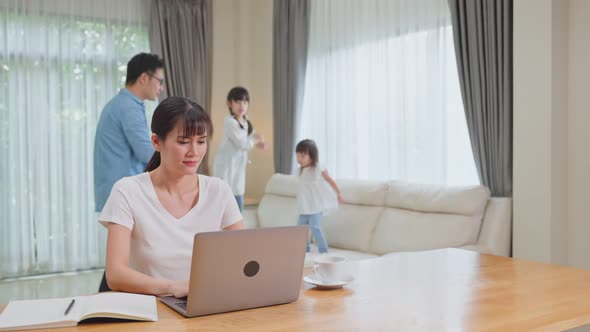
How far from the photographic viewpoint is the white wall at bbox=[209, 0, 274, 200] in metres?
6.10

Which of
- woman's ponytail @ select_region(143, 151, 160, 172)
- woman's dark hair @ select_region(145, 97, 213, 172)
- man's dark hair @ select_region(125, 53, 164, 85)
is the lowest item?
woman's ponytail @ select_region(143, 151, 160, 172)

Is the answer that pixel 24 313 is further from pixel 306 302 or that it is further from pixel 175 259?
pixel 306 302

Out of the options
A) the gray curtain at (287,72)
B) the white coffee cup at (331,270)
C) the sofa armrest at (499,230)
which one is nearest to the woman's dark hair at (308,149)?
the gray curtain at (287,72)

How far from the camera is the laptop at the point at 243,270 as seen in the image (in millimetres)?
1481

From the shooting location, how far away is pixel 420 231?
13.1 ft

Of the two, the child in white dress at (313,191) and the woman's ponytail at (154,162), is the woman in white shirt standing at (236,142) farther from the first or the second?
the woman's ponytail at (154,162)

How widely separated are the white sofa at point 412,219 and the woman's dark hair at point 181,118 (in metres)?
2.30

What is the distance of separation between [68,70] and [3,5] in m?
0.68

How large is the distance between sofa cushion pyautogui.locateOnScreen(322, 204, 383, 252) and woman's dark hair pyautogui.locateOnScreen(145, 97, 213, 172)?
2.59 m

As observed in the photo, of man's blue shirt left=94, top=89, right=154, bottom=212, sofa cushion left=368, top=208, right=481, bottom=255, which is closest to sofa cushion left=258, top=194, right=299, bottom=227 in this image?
sofa cushion left=368, top=208, right=481, bottom=255

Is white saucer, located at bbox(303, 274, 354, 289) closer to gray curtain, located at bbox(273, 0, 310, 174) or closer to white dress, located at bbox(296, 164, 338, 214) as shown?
white dress, located at bbox(296, 164, 338, 214)

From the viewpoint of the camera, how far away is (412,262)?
7.14 feet

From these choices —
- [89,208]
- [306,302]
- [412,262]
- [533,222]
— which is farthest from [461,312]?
[89,208]

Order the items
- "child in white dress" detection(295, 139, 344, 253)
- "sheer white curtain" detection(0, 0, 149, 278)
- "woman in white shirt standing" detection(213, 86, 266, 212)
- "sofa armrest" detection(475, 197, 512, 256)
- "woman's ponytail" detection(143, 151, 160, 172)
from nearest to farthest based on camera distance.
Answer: "woman's ponytail" detection(143, 151, 160, 172), "sofa armrest" detection(475, 197, 512, 256), "child in white dress" detection(295, 139, 344, 253), "woman in white shirt standing" detection(213, 86, 266, 212), "sheer white curtain" detection(0, 0, 149, 278)
